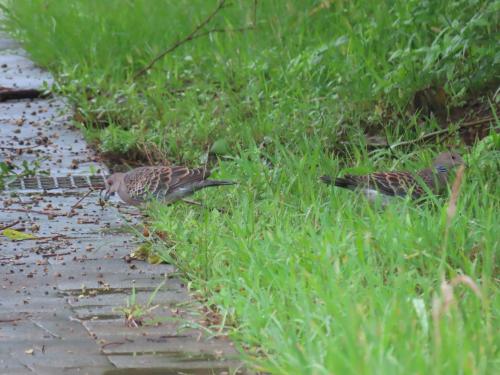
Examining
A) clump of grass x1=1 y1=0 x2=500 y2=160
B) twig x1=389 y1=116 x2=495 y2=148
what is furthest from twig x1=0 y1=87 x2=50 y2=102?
twig x1=389 y1=116 x2=495 y2=148

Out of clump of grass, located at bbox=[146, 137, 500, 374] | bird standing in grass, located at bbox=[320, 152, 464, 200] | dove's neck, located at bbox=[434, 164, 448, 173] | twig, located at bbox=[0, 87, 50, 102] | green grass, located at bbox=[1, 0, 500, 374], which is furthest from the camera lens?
twig, located at bbox=[0, 87, 50, 102]

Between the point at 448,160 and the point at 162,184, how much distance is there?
1.94m

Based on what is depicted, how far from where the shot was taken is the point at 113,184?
24.9 ft

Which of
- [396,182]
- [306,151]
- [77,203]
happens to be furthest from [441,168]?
[77,203]

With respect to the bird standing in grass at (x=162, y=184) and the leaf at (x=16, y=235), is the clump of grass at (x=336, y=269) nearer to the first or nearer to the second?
the bird standing in grass at (x=162, y=184)

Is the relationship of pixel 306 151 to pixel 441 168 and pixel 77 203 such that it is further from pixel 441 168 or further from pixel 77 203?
pixel 77 203

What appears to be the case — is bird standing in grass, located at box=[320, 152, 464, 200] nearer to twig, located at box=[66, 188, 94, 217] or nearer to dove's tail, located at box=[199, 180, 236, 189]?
dove's tail, located at box=[199, 180, 236, 189]

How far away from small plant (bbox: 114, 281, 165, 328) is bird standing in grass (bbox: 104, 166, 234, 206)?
176 centimetres

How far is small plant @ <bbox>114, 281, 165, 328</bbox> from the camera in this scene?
5.19 metres

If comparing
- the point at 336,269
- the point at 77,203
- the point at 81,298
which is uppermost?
the point at 336,269

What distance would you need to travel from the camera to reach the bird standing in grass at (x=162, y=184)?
725cm

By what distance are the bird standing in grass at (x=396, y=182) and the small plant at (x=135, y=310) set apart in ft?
5.66

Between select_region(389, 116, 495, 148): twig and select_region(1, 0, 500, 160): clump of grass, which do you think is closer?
select_region(389, 116, 495, 148): twig

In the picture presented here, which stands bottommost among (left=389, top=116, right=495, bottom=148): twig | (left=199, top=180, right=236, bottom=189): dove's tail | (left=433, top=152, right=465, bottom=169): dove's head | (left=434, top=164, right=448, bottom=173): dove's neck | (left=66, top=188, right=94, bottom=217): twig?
(left=66, top=188, right=94, bottom=217): twig
